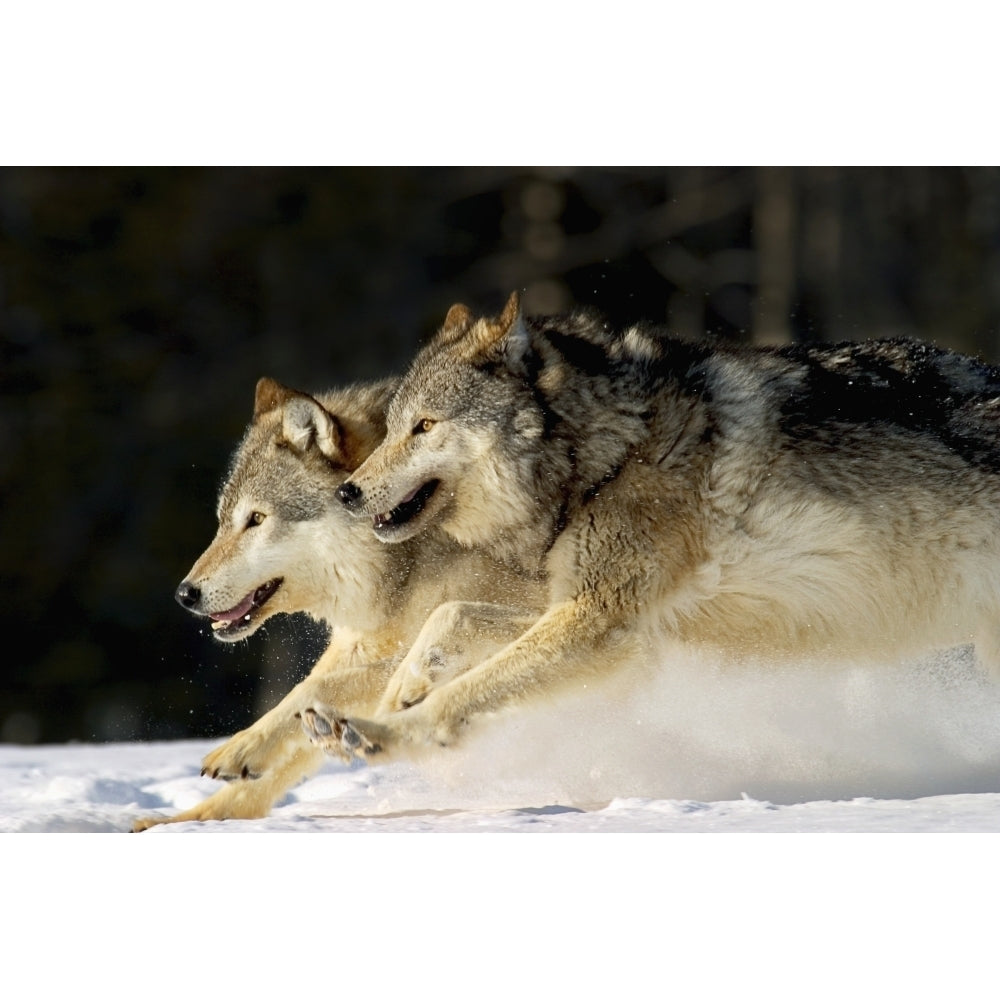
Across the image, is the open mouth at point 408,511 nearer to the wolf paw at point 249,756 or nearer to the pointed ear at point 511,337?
the pointed ear at point 511,337

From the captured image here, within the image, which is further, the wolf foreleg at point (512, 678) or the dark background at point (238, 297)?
the dark background at point (238, 297)

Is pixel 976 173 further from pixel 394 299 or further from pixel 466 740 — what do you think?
pixel 466 740

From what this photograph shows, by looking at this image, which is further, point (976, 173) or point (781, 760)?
point (976, 173)

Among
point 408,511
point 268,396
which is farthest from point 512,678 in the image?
point 268,396

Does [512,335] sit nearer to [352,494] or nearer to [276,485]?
[352,494]

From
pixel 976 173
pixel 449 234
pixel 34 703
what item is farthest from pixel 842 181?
pixel 34 703

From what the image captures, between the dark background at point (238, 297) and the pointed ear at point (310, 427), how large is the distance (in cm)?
667

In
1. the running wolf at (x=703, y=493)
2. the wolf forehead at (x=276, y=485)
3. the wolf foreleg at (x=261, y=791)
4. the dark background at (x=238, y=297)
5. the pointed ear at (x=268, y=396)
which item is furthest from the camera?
the dark background at (x=238, y=297)

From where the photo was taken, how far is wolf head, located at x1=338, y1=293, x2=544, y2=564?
471 centimetres

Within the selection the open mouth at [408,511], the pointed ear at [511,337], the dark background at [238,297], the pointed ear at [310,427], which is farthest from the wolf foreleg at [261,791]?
the dark background at [238,297]

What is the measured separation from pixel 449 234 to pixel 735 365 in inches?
316

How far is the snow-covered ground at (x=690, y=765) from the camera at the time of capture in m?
4.68

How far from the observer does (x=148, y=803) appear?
5.54 metres

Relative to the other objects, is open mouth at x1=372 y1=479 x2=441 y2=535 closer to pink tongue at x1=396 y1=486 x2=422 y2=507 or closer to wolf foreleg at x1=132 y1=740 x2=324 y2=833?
pink tongue at x1=396 y1=486 x2=422 y2=507
